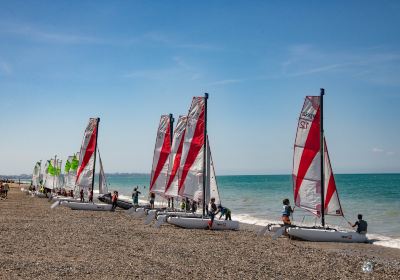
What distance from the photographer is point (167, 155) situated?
2866cm

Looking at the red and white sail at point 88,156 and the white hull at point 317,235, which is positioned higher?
the red and white sail at point 88,156

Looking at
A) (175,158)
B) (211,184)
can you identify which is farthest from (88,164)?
(211,184)

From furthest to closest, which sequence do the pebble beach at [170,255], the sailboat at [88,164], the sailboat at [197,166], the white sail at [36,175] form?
the white sail at [36,175]
the sailboat at [88,164]
the sailboat at [197,166]
the pebble beach at [170,255]

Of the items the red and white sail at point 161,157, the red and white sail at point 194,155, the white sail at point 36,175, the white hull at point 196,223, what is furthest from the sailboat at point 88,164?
the white sail at point 36,175

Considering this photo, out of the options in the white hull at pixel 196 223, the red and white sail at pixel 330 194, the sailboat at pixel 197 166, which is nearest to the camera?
the red and white sail at pixel 330 194

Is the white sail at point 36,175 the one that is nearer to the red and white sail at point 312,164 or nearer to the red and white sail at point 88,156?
the red and white sail at point 88,156

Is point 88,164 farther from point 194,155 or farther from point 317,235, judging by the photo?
point 317,235

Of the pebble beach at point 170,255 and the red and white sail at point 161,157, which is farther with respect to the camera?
the red and white sail at point 161,157

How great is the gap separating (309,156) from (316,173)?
82cm

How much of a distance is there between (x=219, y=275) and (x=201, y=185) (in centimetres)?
1147

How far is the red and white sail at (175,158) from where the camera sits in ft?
86.4

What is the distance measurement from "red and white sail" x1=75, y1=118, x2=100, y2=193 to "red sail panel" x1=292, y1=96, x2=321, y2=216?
16116mm

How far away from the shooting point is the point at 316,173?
67.1 ft

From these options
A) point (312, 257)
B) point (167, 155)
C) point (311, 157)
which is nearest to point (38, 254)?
point (312, 257)
